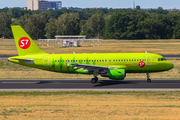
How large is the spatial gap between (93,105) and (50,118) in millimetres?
5515

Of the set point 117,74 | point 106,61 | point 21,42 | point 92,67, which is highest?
point 21,42

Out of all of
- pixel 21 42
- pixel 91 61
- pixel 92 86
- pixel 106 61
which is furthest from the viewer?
pixel 21 42

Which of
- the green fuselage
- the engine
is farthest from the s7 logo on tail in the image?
the engine

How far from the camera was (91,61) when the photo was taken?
38719mm

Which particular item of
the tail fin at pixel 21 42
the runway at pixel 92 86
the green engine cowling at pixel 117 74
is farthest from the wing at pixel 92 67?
the tail fin at pixel 21 42

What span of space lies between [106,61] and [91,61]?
2225 millimetres

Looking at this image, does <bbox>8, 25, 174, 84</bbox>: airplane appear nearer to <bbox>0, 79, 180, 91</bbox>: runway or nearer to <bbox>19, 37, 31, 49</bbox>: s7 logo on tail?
<bbox>19, 37, 31, 49</bbox>: s7 logo on tail

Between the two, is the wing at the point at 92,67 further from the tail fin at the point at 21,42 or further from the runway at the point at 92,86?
the tail fin at the point at 21,42

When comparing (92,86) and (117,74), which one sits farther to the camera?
(92,86)

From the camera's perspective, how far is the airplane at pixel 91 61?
3806 centimetres

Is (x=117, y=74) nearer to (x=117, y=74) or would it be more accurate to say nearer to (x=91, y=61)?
(x=117, y=74)

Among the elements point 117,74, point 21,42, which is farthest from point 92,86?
point 21,42

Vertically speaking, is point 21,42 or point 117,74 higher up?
point 21,42

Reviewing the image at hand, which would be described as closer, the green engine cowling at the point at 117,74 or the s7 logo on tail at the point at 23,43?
the green engine cowling at the point at 117,74
